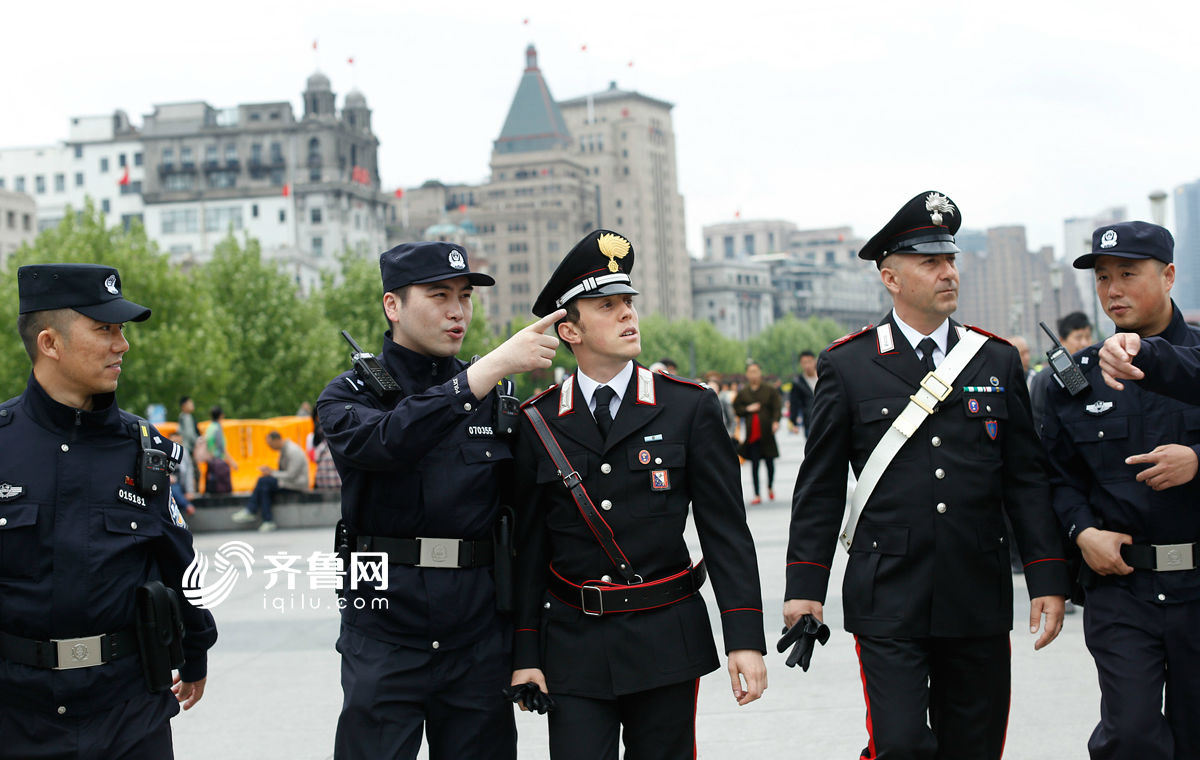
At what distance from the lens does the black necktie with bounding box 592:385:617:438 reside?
4199mm

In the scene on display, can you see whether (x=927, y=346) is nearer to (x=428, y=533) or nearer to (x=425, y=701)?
(x=428, y=533)

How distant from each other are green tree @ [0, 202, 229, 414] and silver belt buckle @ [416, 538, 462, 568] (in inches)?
1479

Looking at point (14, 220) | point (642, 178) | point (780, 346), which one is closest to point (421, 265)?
point (14, 220)

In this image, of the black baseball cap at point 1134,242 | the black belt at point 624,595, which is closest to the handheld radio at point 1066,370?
the black baseball cap at point 1134,242

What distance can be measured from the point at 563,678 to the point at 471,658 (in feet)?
1.04

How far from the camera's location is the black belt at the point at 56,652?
371 centimetres

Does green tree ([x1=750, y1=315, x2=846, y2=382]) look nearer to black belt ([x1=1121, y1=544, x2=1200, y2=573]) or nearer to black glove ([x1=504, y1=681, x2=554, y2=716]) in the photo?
black belt ([x1=1121, y1=544, x2=1200, y2=573])

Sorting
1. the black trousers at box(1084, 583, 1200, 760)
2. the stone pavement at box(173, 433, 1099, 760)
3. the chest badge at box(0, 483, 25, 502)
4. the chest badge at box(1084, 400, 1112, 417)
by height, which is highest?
the chest badge at box(1084, 400, 1112, 417)

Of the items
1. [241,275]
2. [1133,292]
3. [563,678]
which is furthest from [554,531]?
[241,275]

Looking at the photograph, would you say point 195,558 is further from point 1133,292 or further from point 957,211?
point 1133,292

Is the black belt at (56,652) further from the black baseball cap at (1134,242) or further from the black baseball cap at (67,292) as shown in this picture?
the black baseball cap at (1134,242)

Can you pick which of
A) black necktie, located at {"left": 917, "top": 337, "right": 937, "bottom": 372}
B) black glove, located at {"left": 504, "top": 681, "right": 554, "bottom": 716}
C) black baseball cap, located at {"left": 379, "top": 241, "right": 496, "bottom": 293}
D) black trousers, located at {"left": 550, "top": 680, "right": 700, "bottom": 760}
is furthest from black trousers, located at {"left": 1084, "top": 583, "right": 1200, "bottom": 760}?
black baseball cap, located at {"left": 379, "top": 241, "right": 496, "bottom": 293}

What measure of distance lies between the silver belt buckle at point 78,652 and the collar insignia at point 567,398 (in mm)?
1658

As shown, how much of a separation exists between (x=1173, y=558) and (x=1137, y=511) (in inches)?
8.0
